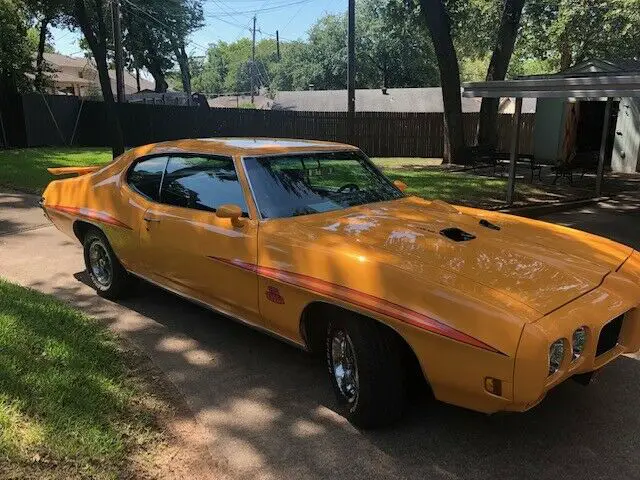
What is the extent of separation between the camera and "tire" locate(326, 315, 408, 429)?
3.06m

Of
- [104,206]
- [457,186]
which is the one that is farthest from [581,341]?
[457,186]

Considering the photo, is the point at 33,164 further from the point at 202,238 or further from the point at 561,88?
the point at 202,238

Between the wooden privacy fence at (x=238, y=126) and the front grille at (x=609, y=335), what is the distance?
19398mm

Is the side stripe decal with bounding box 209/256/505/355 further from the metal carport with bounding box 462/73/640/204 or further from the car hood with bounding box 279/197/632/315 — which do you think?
the metal carport with bounding box 462/73/640/204

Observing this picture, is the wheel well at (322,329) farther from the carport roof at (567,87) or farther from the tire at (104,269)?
the carport roof at (567,87)

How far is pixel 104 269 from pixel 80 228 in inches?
20.1

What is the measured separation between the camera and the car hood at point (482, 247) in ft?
9.86

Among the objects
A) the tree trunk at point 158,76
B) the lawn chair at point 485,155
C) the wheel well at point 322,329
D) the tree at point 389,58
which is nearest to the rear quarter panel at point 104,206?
the wheel well at point 322,329

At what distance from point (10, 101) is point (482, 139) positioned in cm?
1633

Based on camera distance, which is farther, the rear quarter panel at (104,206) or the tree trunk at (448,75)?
the tree trunk at (448,75)

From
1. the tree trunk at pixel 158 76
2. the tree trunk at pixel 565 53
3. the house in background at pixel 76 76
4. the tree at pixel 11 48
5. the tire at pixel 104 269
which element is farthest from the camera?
the tree trunk at pixel 158 76

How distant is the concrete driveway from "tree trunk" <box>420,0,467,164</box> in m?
13.8

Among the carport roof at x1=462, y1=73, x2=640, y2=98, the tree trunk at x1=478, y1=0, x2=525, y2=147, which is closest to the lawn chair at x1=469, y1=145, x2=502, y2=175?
the tree trunk at x1=478, y1=0, x2=525, y2=147

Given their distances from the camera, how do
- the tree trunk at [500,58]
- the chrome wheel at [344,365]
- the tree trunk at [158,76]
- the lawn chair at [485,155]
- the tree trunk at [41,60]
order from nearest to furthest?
1. the chrome wheel at [344,365]
2. the lawn chair at [485,155]
3. the tree trunk at [500,58]
4. the tree trunk at [41,60]
5. the tree trunk at [158,76]
